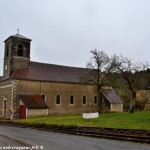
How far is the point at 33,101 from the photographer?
157 feet

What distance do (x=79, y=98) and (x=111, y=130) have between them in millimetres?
35710

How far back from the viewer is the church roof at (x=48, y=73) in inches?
1978

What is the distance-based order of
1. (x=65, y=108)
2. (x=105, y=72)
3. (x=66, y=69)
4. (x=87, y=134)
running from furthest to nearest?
(x=66, y=69) < (x=65, y=108) < (x=105, y=72) < (x=87, y=134)

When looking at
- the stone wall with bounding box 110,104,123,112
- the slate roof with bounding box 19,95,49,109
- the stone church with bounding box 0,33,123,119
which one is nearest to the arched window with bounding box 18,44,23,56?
the stone church with bounding box 0,33,123,119

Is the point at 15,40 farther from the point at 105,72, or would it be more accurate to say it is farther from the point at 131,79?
the point at 131,79

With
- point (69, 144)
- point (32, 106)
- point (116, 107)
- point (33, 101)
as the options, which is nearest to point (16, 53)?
point (33, 101)

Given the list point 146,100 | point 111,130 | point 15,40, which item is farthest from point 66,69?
point 111,130

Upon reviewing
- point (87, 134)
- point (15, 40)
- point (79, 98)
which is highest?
point (15, 40)

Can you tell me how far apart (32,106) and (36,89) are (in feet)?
15.6

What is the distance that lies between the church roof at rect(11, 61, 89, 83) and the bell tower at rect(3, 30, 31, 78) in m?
1.23

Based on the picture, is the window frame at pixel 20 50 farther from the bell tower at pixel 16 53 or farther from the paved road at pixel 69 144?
the paved road at pixel 69 144

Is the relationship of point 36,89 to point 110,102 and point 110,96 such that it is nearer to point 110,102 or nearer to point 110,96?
point 110,102

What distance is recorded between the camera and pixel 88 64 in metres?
46.4

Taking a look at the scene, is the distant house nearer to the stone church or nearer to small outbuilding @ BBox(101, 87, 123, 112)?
small outbuilding @ BBox(101, 87, 123, 112)
